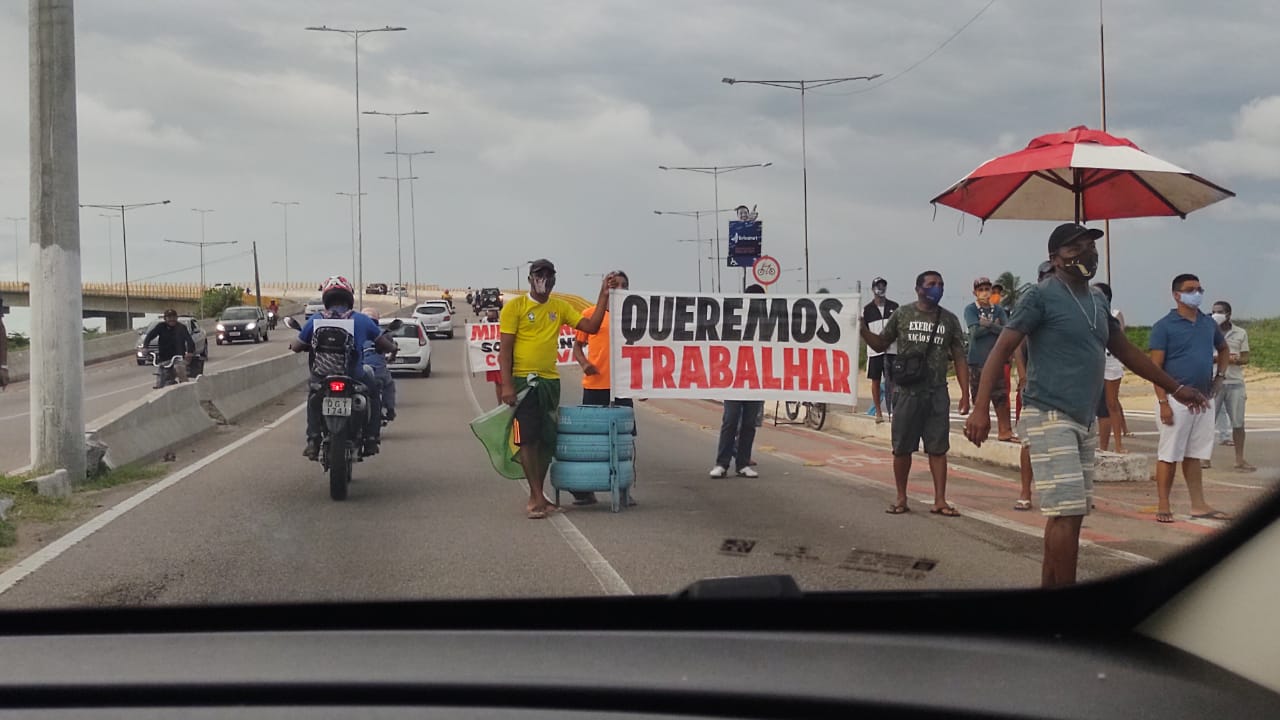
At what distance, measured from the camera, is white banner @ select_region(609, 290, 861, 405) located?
40.6ft

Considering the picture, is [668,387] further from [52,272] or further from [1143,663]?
[1143,663]

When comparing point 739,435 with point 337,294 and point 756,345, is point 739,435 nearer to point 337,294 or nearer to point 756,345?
point 756,345

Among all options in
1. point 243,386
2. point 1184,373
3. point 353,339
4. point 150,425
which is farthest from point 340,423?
point 243,386

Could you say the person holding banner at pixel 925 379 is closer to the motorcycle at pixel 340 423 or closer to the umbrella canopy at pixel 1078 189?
the umbrella canopy at pixel 1078 189

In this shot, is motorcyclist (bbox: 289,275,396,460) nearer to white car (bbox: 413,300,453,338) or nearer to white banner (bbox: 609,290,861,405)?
white banner (bbox: 609,290,861,405)

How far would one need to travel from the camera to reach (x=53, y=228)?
11875 mm

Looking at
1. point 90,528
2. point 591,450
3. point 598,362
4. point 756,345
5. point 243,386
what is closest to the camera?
point 90,528

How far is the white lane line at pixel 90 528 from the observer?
25.4 ft

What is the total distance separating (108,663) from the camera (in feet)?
7.75

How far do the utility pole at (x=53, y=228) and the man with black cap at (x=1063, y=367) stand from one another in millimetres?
8448

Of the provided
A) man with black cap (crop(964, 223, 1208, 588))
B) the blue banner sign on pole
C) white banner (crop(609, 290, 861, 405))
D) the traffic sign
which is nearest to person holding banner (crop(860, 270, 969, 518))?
white banner (crop(609, 290, 861, 405))

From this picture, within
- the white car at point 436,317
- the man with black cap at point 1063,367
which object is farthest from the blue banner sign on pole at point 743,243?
the white car at point 436,317

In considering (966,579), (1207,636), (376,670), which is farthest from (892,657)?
(966,579)

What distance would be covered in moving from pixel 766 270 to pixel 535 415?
16660 millimetres
